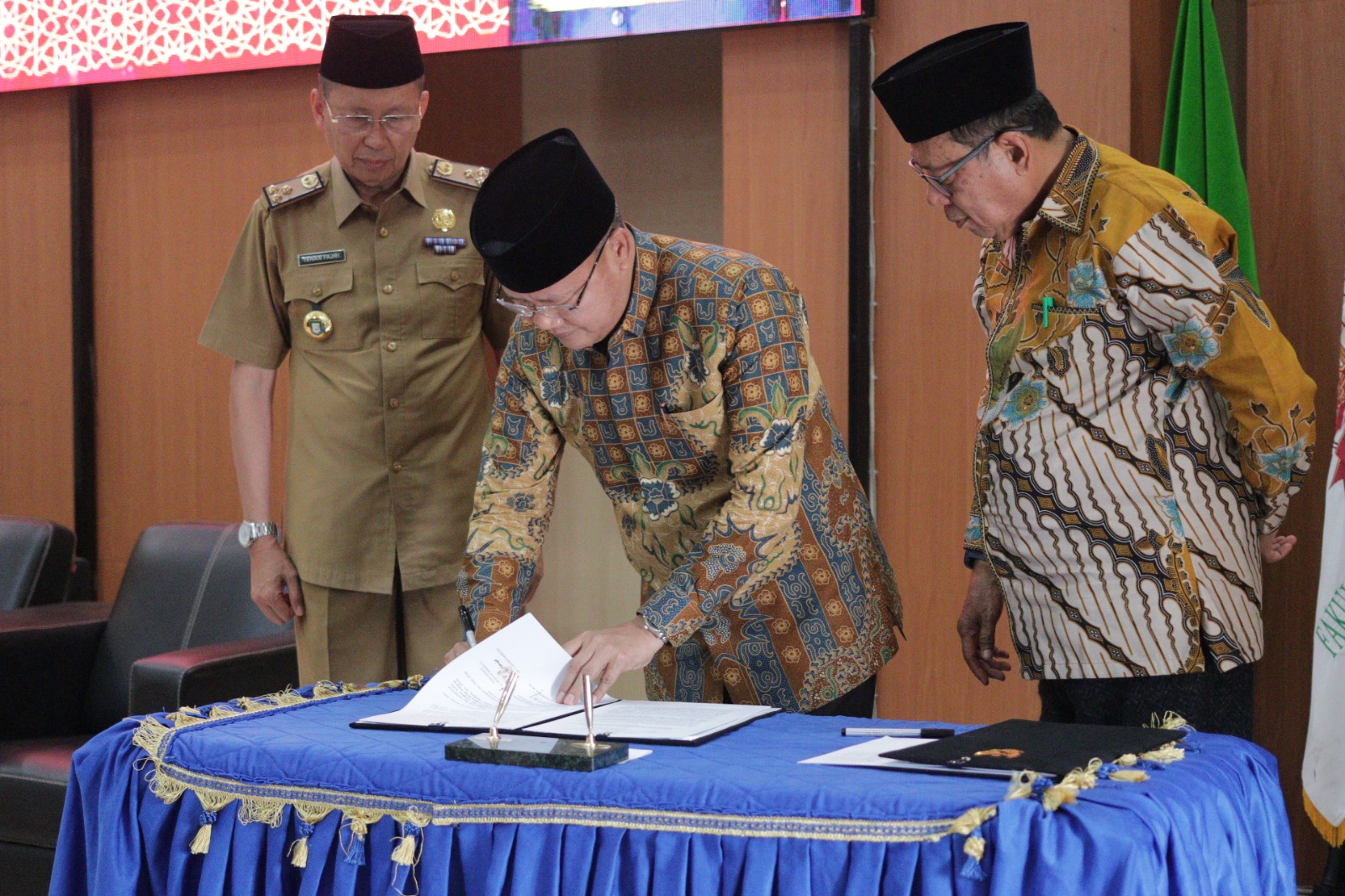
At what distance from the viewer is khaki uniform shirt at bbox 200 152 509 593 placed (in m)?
2.67

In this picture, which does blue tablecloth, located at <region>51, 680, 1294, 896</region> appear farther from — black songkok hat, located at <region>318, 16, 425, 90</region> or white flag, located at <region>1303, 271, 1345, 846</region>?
black songkok hat, located at <region>318, 16, 425, 90</region>

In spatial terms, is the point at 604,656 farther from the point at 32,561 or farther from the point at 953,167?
the point at 32,561

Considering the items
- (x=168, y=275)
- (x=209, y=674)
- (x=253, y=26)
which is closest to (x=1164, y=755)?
(x=209, y=674)

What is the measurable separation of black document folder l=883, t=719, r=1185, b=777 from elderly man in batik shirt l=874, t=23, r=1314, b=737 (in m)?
0.31

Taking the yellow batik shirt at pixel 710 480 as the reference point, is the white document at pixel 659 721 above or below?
below

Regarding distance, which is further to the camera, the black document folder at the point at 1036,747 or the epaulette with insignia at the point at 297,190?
the epaulette with insignia at the point at 297,190

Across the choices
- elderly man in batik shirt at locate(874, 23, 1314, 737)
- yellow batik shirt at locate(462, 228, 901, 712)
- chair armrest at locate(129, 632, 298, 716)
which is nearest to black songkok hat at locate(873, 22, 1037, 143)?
elderly man in batik shirt at locate(874, 23, 1314, 737)

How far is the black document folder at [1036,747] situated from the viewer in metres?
1.41

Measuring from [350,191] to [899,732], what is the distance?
163 cm

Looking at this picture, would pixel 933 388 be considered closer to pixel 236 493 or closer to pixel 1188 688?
pixel 1188 688

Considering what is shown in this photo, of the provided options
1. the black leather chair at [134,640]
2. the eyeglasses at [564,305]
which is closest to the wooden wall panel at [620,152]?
the black leather chair at [134,640]

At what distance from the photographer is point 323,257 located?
2670 mm

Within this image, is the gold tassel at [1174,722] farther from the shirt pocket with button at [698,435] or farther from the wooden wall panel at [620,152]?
the wooden wall panel at [620,152]

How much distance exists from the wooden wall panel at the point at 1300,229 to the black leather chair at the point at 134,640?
7.51ft
